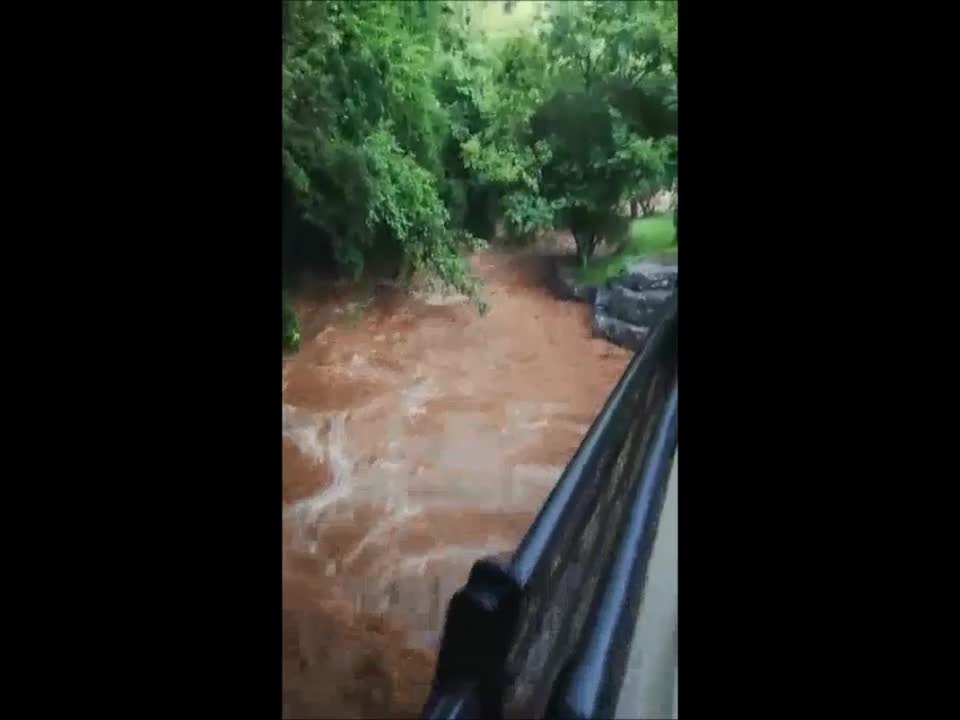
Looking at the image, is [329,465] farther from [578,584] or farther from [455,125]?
[455,125]

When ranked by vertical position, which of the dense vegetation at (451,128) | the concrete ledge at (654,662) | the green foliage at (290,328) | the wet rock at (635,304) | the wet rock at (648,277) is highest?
the dense vegetation at (451,128)

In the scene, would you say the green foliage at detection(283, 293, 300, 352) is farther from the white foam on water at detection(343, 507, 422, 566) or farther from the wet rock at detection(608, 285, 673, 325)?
the wet rock at detection(608, 285, 673, 325)

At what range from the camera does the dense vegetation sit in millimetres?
1148

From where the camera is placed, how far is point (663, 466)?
1.11 m

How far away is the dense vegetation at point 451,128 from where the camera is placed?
1148 millimetres

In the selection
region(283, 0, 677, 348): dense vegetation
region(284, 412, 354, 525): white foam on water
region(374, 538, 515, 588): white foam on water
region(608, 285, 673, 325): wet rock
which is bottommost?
region(374, 538, 515, 588): white foam on water

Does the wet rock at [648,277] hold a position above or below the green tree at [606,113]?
below

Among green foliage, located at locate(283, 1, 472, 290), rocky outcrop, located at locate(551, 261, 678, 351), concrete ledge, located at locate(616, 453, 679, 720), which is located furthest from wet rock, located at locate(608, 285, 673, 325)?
concrete ledge, located at locate(616, 453, 679, 720)

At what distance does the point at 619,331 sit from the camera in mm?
1144

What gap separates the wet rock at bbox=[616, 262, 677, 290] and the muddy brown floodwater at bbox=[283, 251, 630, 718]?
72 mm

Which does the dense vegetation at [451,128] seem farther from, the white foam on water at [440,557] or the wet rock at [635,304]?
the white foam on water at [440,557]

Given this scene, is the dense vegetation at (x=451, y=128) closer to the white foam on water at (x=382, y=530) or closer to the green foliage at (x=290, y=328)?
the green foliage at (x=290, y=328)

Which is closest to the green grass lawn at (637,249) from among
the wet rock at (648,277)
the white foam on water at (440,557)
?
the wet rock at (648,277)
